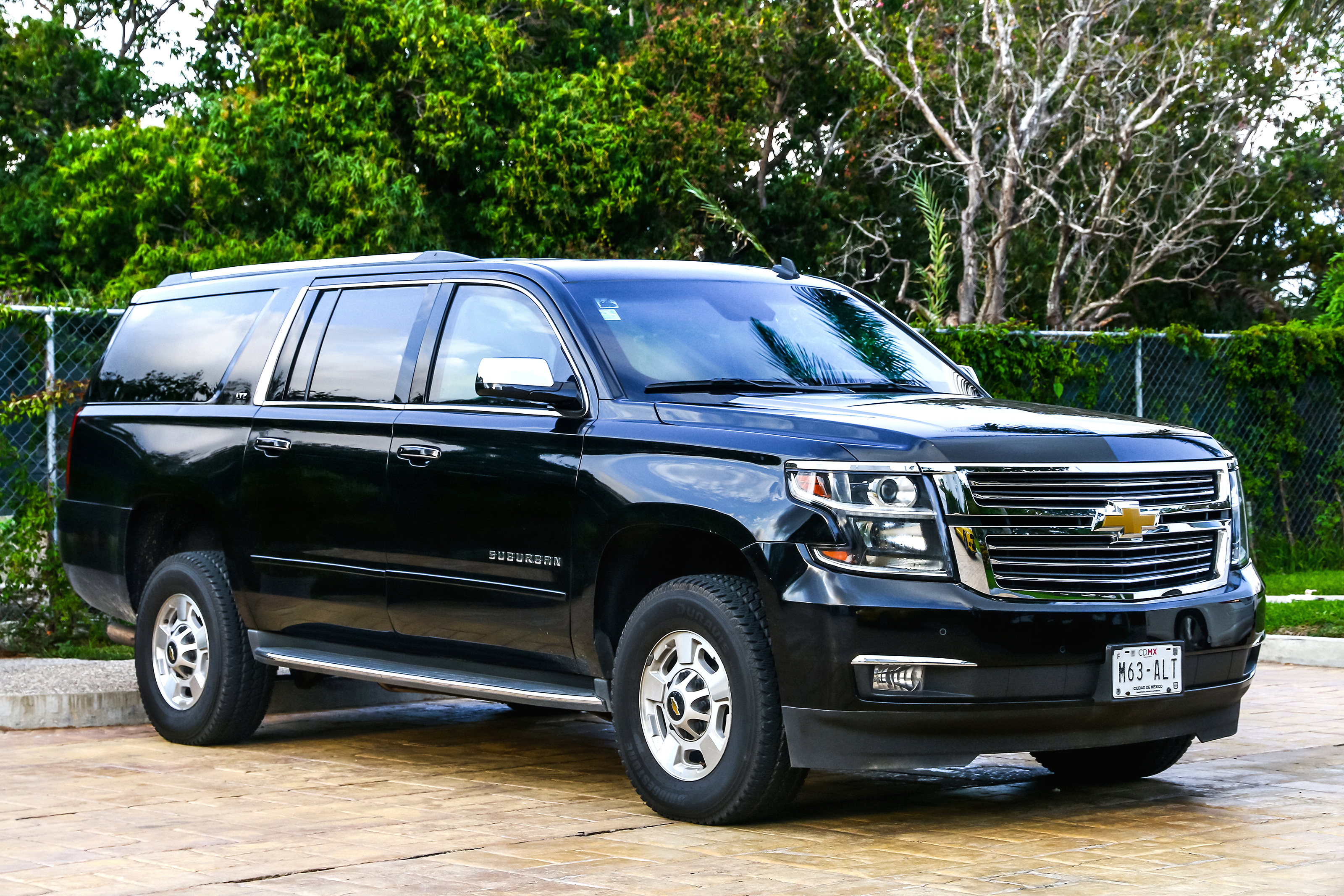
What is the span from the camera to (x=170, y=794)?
722 centimetres

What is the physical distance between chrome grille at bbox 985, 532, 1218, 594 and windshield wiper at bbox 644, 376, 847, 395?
1.31m

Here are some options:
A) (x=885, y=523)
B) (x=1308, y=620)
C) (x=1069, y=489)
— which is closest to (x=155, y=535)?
(x=885, y=523)

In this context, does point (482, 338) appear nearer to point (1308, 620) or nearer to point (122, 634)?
point (122, 634)

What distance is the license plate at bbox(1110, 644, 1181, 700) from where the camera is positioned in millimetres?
6098

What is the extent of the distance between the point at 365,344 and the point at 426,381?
54cm

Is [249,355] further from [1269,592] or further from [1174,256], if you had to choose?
[1174,256]

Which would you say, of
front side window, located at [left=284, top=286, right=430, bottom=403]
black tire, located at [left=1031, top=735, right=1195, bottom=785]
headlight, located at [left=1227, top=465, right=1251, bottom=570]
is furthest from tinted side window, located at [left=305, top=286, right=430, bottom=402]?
headlight, located at [left=1227, top=465, right=1251, bottom=570]

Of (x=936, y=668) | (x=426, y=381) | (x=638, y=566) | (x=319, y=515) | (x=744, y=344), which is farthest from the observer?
(x=319, y=515)

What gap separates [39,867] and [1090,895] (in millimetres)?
3324

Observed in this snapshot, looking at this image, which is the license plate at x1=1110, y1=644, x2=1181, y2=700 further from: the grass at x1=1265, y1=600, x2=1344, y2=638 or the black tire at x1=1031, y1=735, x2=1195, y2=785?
the grass at x1=1265, y1=600, x2=1344, y2=638

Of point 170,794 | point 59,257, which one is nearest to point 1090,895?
point 170,794

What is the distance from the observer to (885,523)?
5957mm

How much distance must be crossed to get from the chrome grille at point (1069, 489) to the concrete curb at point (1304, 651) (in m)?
5.23

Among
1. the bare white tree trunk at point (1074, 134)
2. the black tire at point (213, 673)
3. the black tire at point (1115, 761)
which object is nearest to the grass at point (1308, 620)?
the black tire at point (1115, 761)
